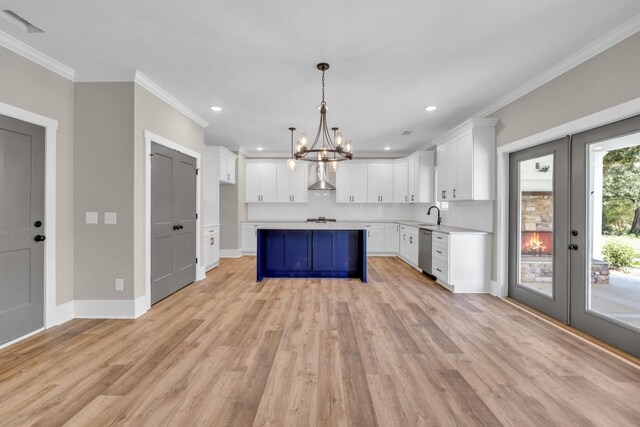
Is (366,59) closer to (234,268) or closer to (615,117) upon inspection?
(615,117)

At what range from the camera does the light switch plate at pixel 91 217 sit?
3.37 m

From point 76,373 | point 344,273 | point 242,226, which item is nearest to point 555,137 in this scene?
point 344,273

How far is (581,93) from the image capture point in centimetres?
291

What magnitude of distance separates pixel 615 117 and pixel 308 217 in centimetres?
643

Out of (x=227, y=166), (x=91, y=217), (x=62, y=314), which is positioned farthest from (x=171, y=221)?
(x=227, y=166)

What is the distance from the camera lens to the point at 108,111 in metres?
3.37

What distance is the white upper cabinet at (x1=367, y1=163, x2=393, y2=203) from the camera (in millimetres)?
7832

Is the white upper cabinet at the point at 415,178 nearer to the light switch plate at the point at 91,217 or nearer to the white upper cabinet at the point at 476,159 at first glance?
the white upper cabinet at the point at 476,159

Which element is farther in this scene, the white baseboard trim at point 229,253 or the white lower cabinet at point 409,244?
the white baseboard trim at point 229,253

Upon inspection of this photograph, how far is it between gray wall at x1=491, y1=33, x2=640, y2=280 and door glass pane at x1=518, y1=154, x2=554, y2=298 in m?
0.46

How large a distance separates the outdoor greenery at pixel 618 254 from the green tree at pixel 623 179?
17 cm

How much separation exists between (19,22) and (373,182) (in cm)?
668

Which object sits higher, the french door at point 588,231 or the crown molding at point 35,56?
the crown molding at point 35,56

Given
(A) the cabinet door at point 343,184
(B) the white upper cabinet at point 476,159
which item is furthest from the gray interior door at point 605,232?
(A) the cabinet door at point 343,184
